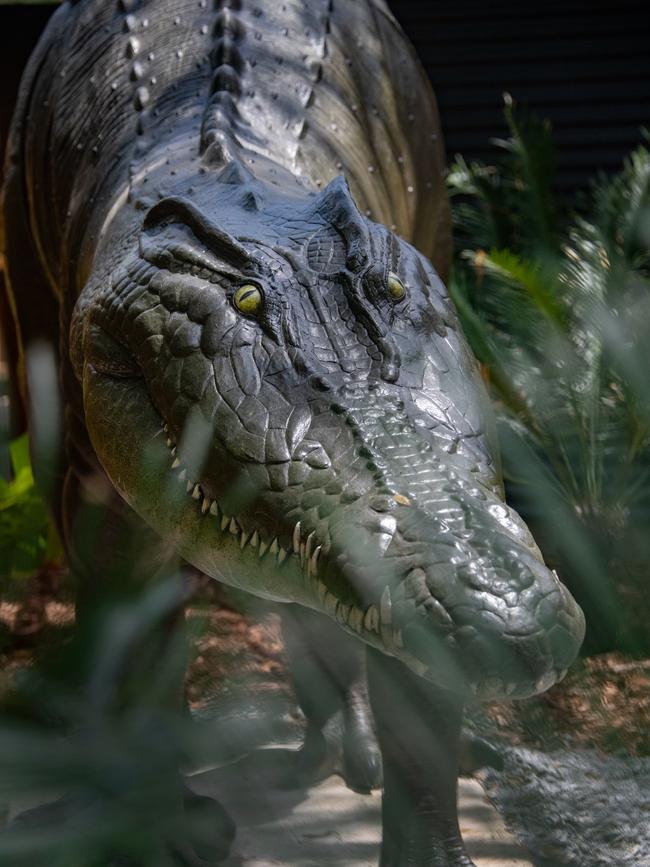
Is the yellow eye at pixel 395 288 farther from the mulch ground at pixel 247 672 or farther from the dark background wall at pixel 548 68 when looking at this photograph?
the dark background wall at pixel 548 68

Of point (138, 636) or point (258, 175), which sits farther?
point (258, 175)

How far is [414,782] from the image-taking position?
231 centimetres

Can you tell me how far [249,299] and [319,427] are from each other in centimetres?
37

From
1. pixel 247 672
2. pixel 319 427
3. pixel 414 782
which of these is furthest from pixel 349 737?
pixel 247 672

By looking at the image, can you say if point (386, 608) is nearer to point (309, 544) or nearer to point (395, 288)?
point (309, 544)

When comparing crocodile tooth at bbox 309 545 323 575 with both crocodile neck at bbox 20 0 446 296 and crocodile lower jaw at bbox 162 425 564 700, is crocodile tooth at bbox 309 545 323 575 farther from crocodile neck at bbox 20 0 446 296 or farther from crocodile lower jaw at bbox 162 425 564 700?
crocodile neck at bbox 20 0 446 296

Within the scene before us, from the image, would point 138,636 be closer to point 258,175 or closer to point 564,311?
point 258,175

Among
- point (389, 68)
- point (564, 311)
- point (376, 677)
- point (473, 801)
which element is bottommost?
point (473, 801)

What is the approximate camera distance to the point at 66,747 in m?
0.51

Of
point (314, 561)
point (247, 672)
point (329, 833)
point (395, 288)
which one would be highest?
point (247, 672)

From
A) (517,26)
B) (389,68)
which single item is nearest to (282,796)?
(389,68)

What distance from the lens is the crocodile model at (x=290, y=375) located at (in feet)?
4.56

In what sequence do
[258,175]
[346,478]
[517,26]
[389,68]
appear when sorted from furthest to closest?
[517,26] < [389,68] < [258,175] < [346,478]

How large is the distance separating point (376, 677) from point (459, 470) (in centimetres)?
77
